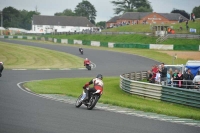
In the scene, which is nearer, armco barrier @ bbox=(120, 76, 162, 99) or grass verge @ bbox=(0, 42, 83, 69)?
armco barrier @ bbox=(120, 76, 162, 99)

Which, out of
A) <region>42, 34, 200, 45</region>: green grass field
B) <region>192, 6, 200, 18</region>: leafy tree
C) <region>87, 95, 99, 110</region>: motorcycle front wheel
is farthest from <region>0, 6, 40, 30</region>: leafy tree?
<region>87, 95, 99, 110</region>: motorcycle front wheel

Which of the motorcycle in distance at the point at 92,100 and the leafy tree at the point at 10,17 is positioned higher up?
the leafy tree at the point at 10,17

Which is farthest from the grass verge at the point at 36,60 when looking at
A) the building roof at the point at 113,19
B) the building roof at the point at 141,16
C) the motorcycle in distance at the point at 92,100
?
the building roof at the point at 113,19

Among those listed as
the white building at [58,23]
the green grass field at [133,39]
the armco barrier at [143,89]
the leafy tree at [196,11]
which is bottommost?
the armco barrier at [143,89]

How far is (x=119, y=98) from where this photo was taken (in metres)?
22.0

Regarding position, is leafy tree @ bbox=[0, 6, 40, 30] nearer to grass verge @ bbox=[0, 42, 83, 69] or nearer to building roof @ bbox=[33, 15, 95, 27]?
building roof @ bbox=[33, 15, 95, 27]

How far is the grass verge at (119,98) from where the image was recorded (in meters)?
16.0

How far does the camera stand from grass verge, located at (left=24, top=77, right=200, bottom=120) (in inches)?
629

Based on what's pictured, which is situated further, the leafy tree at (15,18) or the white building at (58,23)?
the leafy tree at (15,18)

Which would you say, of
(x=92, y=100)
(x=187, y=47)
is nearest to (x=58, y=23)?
(x=187, y=47)

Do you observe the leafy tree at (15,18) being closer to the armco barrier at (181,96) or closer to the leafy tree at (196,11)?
the leafy tree at (196,11)

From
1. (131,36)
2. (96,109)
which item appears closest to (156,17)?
(131,36)

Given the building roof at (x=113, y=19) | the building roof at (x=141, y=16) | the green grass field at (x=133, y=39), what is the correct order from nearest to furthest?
the green grass field at (x=133, y=39) → the building roof at (x=141, y=16) → the building roof at (x=113, y=19)

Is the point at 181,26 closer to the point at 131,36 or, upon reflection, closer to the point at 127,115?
the point at 131,36
